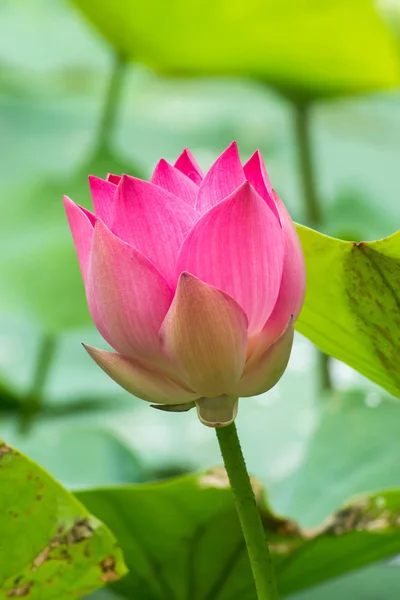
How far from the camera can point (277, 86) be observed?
1.03 m

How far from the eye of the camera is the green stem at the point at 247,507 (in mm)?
290

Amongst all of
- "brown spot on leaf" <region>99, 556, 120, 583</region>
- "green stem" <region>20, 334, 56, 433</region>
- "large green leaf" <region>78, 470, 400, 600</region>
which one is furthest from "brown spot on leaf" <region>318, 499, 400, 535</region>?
"green stem" <region>20, 334, 56, 433</region>

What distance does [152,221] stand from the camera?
11.0 inches

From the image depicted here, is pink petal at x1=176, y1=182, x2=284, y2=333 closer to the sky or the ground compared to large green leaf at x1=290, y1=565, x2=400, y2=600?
closer to the sky

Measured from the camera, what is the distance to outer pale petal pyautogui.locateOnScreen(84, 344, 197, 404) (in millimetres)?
287

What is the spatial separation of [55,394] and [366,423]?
457mm

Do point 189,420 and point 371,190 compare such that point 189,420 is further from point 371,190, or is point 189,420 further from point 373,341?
point 373,341

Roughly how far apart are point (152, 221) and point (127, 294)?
2 cm

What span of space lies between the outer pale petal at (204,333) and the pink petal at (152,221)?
0.06 ft

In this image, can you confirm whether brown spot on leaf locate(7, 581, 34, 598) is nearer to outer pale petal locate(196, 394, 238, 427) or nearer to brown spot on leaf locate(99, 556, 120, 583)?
brown spot on leaf locate(99, 556, 120, 583)

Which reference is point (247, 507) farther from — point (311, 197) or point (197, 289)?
point (311, 197)

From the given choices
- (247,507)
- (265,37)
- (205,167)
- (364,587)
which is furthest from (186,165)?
(205,167)

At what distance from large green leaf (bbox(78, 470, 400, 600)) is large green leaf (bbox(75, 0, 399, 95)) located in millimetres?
576

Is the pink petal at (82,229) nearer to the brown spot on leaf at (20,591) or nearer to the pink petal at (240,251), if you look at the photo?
the pink petal at (240,251)
